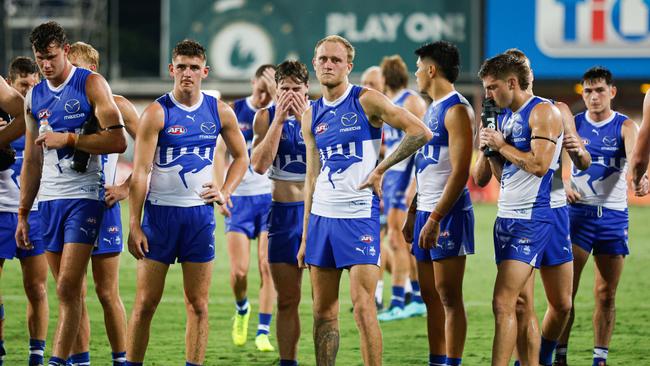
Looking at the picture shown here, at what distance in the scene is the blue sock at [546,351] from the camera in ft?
26.1

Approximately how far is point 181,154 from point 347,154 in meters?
1.15

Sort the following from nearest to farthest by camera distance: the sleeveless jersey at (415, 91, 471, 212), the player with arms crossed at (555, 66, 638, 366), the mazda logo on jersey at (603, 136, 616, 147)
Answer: the sleeveless jersey at (415, 91, 471, 212) < the player with arms crossed at (555, 66, 638, 366) < the mazda logo on jersey at (603, 136, 616, 147)

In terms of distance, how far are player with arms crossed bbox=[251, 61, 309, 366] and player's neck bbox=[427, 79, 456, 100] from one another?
96 centimetres

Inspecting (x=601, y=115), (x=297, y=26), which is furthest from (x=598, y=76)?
(x=297, y=26)

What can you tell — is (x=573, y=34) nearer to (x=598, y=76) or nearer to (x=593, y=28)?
(x=593, y=28)

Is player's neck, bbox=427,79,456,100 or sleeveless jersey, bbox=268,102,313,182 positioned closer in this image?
player's neck, bbox=427,79,456,100

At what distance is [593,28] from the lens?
29.9 meters

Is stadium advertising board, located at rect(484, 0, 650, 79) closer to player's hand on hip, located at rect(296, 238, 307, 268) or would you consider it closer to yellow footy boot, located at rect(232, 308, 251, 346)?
yellow footy boot, located at rect(232, 308, 251, 346)

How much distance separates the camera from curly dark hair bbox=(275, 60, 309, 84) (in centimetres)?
793

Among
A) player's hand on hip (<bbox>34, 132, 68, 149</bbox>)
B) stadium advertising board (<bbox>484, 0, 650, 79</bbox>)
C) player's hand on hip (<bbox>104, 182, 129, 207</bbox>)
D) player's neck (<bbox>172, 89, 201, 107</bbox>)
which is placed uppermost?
stadium advertising board (<bbox>484, 0, 650, 79</bbox>)

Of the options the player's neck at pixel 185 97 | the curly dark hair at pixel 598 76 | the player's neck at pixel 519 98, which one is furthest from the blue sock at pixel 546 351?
the player's neck at pixel 185 97

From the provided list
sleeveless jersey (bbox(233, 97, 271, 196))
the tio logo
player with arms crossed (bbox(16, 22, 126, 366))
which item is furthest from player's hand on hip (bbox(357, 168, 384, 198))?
the tio logo

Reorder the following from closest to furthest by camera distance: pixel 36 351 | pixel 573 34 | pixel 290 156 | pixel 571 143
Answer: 1. pixel 571 143
2. pixel 36 351
3. pixel 290 156
4. pixel 573 34

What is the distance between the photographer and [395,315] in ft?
36.7
